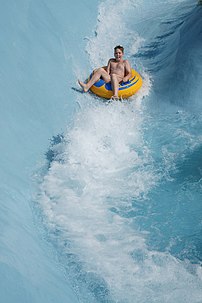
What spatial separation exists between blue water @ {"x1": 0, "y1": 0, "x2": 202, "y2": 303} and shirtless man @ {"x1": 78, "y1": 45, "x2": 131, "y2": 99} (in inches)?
8.7

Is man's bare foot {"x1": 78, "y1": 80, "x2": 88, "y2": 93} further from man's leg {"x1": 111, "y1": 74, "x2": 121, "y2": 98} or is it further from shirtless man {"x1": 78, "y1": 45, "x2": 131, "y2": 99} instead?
man's leg {"x1": 111, "y1": 74, "x2": 121, "y2": 98}

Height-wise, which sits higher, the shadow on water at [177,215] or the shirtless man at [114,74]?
the shirtless man at [114,74]

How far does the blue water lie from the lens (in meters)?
3.45

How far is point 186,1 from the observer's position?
26.8 ft

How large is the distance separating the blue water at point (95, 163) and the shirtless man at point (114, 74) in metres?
0.22

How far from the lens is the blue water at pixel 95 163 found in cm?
345

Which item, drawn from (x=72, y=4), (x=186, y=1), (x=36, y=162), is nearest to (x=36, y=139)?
(x=36, y=162)

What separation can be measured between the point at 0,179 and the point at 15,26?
269 centimetres

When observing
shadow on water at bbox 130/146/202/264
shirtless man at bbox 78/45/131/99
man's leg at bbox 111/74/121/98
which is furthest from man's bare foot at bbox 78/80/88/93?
shadow on water at bbox 130/146/202/264

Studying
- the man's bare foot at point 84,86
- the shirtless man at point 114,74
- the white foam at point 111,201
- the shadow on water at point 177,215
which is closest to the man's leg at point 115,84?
the shirtless man at point 114,74

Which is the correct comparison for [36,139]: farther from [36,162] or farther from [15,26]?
[15,26]

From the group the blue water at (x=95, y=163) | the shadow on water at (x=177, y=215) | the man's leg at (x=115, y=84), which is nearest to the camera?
the blue water at (x=95, y=163)

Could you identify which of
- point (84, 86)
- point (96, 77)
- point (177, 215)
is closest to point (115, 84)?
point (96, 77)

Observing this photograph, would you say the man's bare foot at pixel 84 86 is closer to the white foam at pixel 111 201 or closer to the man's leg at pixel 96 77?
the man's leg at pixel 96 77
